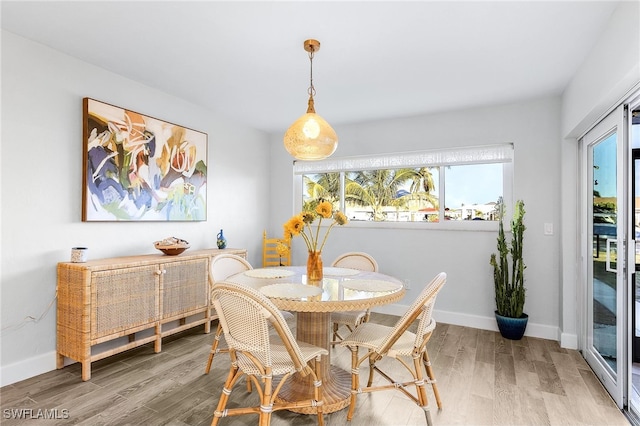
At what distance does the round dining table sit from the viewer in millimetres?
1843

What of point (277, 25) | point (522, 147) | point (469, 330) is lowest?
point (469, 330)

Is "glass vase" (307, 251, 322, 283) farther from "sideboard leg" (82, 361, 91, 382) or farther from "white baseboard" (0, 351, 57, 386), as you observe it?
"white baseboard" (0, 351, 57, 386)

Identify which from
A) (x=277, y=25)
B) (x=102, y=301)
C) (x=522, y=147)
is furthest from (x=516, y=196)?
(x=102, y=301)

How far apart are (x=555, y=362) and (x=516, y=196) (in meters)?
1.66

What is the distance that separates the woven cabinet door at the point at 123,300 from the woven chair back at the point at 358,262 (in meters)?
1.65

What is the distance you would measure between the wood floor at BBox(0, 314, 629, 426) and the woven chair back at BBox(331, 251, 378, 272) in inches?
29.8

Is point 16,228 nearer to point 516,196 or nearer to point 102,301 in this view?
point 102,301

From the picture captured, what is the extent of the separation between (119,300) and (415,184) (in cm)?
343

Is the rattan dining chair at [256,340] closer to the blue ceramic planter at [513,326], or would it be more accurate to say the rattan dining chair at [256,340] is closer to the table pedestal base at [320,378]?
the table pedestal base at [320,378]

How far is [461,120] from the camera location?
3957 millimetres

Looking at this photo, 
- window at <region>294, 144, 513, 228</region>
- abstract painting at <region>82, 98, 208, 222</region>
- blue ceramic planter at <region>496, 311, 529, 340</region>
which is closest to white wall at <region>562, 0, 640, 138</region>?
window at <region>294, 144, 513, 228</region>

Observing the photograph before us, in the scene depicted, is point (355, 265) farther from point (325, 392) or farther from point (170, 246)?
point (170, 246)

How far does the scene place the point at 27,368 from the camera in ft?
8.21

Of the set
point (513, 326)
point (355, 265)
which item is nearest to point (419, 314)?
point (355, 265)
